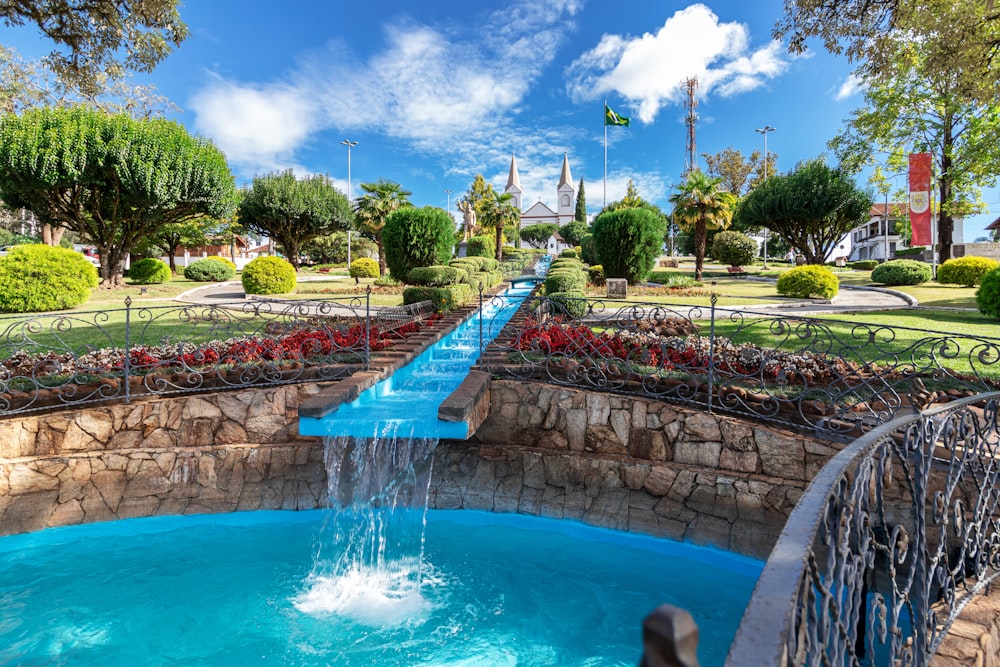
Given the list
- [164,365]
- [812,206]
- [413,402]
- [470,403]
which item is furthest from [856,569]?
[812,206]

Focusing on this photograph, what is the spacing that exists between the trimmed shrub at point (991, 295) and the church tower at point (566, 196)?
81416 millimetres

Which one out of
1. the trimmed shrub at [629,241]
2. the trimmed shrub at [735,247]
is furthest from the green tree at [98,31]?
the trimmed shrub at [735,247]

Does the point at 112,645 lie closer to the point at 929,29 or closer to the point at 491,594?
the point at 491,594

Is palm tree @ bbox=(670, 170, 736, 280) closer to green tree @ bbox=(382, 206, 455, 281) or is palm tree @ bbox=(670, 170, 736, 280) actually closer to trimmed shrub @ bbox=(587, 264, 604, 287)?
trimmed shrub @ bbox=(587, 264, 604, 287)

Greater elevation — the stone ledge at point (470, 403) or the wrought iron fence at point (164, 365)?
the wrought iron fence at point (164, 365)

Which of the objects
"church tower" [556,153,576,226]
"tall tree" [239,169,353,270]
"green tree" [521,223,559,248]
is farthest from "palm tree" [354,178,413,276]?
"church tower" [556,153,576,226]

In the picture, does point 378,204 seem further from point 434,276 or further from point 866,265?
point 866,265

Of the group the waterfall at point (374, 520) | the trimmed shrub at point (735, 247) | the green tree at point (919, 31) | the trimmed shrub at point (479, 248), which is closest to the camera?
the waterfall at point (374, 520)

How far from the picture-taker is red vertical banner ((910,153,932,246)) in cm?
2291

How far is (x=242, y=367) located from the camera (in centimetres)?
663

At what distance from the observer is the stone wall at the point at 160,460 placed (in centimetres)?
571

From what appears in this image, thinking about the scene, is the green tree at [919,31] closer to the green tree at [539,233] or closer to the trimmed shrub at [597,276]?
the trimmed shrub at [597,276]

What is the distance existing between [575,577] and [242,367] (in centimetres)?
490

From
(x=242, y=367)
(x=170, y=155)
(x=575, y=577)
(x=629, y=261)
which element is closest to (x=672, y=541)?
(x=575, y=577)
